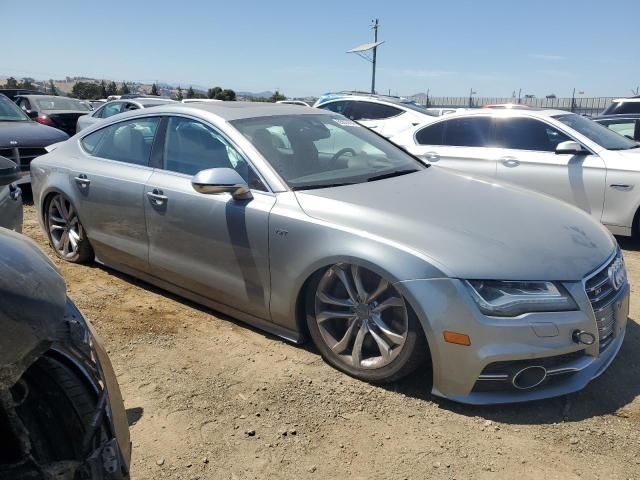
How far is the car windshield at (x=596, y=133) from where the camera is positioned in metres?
6.46

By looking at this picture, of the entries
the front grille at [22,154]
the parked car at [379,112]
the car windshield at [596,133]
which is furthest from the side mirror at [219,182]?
the parked car at [379,112]

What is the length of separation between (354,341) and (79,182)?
9.13 ft

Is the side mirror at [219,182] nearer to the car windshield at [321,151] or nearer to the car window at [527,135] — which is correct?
the car windshield at [321,151]

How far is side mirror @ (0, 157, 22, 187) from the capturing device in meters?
2.50

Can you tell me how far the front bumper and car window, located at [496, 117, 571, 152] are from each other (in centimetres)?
418

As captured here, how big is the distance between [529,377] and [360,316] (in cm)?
90

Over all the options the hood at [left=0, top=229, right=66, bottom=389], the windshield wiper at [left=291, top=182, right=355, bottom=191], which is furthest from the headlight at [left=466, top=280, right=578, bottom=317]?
the hood at [left=0, top=229, right=66, bottom=389]

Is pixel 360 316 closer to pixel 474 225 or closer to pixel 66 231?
pixel 474 225

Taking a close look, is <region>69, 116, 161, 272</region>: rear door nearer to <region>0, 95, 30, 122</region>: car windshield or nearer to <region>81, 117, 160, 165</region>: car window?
<region>81, 117, 160, 165</region>: car window

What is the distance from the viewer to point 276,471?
8.32 feet

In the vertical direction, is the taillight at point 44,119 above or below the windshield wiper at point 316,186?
above

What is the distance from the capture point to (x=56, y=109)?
13.8 metres

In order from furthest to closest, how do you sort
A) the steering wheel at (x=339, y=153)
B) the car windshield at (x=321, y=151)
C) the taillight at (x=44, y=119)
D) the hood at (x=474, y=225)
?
1. the taillight at (x=44, y=119)
2. the steering wheel at (x=339, y=153)
3. the car windshield at (x=321, y=151)
4. the hood at (x=474, y=225)

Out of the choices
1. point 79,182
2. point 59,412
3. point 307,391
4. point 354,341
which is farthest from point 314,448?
point 79,182
